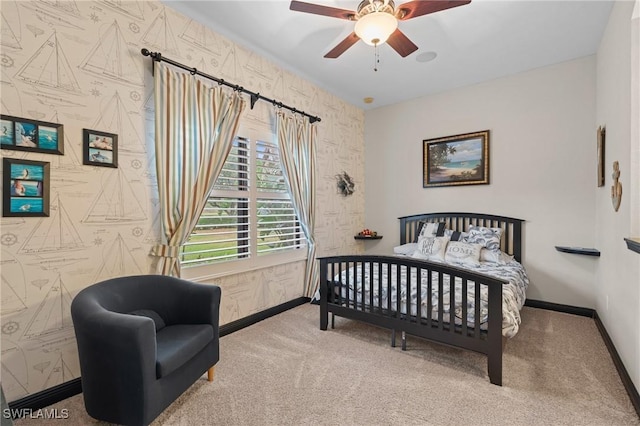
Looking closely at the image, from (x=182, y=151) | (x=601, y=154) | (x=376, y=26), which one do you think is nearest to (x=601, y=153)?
(x=601, y=154)

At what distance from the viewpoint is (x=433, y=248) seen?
384 centimetres

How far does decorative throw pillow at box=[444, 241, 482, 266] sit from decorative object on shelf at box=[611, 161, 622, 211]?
1.33 metres

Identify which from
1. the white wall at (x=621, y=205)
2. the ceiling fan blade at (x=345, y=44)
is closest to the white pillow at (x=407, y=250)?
the white wall at (x=621, y=205)

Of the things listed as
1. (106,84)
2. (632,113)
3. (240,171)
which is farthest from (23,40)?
(632,113)

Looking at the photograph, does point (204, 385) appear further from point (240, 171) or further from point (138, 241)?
point (240, 171)

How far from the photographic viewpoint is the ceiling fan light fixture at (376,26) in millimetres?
2145

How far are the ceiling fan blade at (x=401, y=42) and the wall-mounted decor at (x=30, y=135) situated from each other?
2623 millimetres

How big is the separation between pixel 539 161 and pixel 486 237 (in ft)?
3.97

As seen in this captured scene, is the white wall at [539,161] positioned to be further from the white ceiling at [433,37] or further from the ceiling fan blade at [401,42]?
the ceiling fan blade at [401,42]

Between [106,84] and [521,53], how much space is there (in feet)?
14.1

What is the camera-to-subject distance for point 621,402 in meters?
1.96

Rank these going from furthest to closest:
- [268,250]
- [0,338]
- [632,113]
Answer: [268,250] → [632,113] → [0,338]

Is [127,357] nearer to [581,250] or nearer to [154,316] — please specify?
[154,316]

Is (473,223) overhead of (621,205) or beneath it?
beneath
